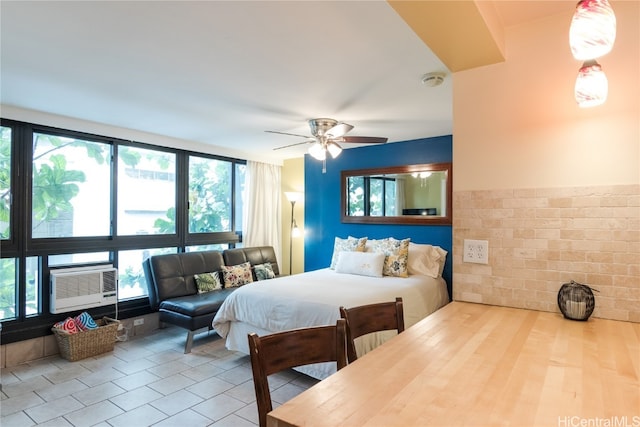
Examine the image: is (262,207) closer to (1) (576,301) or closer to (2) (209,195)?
(2) (209,195)

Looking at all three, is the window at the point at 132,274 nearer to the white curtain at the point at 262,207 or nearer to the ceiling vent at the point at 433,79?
the white curtain at the point at 262,207

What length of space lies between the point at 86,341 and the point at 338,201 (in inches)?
135

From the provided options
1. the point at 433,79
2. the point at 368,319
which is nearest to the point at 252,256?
the point at 433,79

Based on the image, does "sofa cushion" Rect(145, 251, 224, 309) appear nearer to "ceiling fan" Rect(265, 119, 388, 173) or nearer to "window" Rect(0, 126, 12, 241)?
"window" Rect(0, 126, 12, 241)

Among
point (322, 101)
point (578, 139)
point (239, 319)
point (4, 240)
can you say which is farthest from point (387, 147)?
point (4, 240)

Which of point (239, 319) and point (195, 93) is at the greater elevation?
point (195, 93)

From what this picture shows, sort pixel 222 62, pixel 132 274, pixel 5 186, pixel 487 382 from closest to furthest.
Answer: pixel 487 382 → pixel 222 62 → pixel 5 186 → pixel 132 274

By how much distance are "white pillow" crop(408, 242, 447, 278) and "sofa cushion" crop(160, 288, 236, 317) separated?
7.29ft

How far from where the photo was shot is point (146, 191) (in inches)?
169

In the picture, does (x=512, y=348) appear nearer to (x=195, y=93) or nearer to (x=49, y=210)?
(x=195, y=93)

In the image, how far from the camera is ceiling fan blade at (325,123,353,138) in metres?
3.34

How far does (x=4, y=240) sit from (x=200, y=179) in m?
2.22

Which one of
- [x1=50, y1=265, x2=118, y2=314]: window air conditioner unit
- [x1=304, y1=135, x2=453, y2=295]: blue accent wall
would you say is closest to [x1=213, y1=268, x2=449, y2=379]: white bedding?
[x1=304, y1=135, x2=453, y2=295]: blue accent wall

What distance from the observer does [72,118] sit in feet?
11.6
